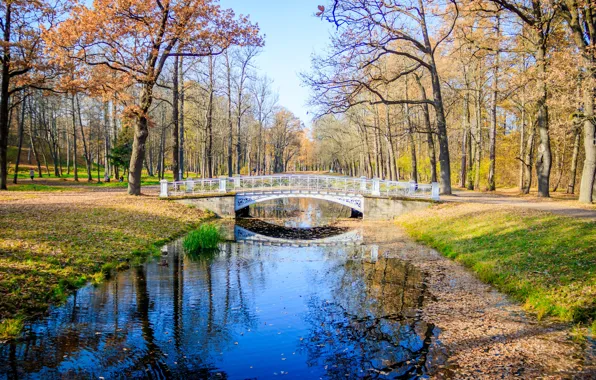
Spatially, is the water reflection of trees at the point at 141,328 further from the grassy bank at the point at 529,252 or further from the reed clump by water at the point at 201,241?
the grassy bank at the point at 529,252

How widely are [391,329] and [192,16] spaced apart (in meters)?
19.5

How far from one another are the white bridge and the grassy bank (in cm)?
580

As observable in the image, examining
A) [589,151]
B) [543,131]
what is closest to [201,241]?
[589,151]

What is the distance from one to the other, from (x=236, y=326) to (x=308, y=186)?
18.2 meters

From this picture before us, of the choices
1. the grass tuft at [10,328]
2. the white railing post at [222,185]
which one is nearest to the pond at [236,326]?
the grass tuft at [10,328]

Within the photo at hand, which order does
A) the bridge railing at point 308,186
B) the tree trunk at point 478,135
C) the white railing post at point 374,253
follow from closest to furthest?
the white railing post at point 374,253 → the bridge railing at point 308,186 → the tree trunk at point 478,135

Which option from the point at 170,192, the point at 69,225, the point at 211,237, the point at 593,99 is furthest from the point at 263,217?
the point at 593,99

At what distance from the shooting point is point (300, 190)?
25.4 metres

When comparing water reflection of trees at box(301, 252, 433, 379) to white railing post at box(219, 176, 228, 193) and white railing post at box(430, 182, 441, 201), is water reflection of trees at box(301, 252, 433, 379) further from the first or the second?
white railing post at box(219, 176, 228, 193)

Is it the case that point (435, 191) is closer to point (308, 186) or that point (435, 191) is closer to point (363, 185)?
point (363, 185)

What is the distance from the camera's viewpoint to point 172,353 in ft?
21.6

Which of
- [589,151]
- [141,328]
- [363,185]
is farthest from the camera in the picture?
[363,185]

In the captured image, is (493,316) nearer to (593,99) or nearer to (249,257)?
(249,257)

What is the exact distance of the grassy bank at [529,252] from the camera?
26.9 feet
